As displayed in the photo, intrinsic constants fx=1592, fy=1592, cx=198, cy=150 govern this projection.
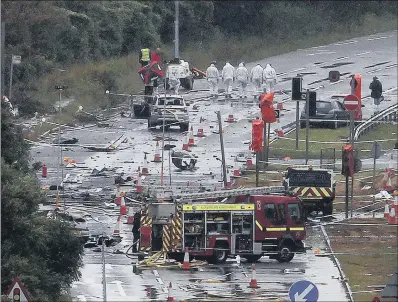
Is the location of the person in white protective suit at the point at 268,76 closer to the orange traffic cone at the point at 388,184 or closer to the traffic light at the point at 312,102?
the traffic light at the point at 312,102

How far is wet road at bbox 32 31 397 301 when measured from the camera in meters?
31.6

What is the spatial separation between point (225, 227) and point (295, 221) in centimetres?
186

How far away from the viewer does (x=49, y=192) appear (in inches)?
1672

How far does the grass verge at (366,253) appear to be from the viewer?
32.2 metres

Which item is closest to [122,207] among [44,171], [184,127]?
[44,171]

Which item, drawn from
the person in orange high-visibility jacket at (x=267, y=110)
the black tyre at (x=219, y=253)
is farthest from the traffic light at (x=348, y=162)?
the black tyre at (x=219, y=253)

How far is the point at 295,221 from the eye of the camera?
117 feet

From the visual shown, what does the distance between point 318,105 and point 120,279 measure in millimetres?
25560

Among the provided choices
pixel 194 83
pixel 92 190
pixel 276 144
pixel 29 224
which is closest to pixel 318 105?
pixel 276 144

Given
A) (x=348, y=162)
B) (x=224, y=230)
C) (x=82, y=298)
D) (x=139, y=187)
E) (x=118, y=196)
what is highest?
(x=348, y=162)

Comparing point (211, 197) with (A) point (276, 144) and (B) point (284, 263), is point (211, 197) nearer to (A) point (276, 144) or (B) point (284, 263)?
(B) point (284, 263)

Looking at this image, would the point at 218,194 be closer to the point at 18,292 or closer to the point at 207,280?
the point at 207,280

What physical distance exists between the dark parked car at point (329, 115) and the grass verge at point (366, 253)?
52.3ft

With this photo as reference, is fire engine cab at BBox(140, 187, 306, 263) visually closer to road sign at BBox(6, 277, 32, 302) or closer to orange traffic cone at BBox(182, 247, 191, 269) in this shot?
orange traffic cone at BBox(182, 247, 191, 269)
